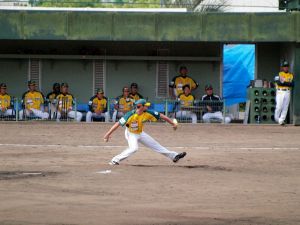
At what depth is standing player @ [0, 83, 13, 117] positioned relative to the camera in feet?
93.8

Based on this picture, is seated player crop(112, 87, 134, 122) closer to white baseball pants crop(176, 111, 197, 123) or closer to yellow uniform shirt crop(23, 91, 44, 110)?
white baseball pants crop(176, 111, 197, 123)

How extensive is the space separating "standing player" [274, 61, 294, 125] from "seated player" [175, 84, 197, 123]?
Answer: 2755 millimetres

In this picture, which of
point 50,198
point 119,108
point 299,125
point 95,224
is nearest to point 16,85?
point 119,108

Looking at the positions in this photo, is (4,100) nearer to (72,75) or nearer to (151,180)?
(72,75)

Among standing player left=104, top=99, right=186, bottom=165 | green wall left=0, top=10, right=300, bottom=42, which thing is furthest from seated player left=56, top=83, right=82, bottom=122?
standing player left=104, top=99, right=186, bottom=165

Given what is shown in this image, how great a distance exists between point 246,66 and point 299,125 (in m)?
5.77

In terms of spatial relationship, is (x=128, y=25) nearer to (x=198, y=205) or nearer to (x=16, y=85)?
(x=16, y=85)

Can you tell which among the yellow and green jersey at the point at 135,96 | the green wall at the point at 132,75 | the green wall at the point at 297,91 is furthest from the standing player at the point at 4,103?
the green wall at the point at 297,91

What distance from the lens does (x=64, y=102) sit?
28.9 metres

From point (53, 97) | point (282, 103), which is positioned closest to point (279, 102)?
point (282, 103)

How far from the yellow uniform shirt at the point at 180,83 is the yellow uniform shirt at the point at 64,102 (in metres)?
3.44

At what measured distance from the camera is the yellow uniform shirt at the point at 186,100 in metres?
28.7

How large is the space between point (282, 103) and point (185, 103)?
3.14 metres

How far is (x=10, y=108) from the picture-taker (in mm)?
28875
